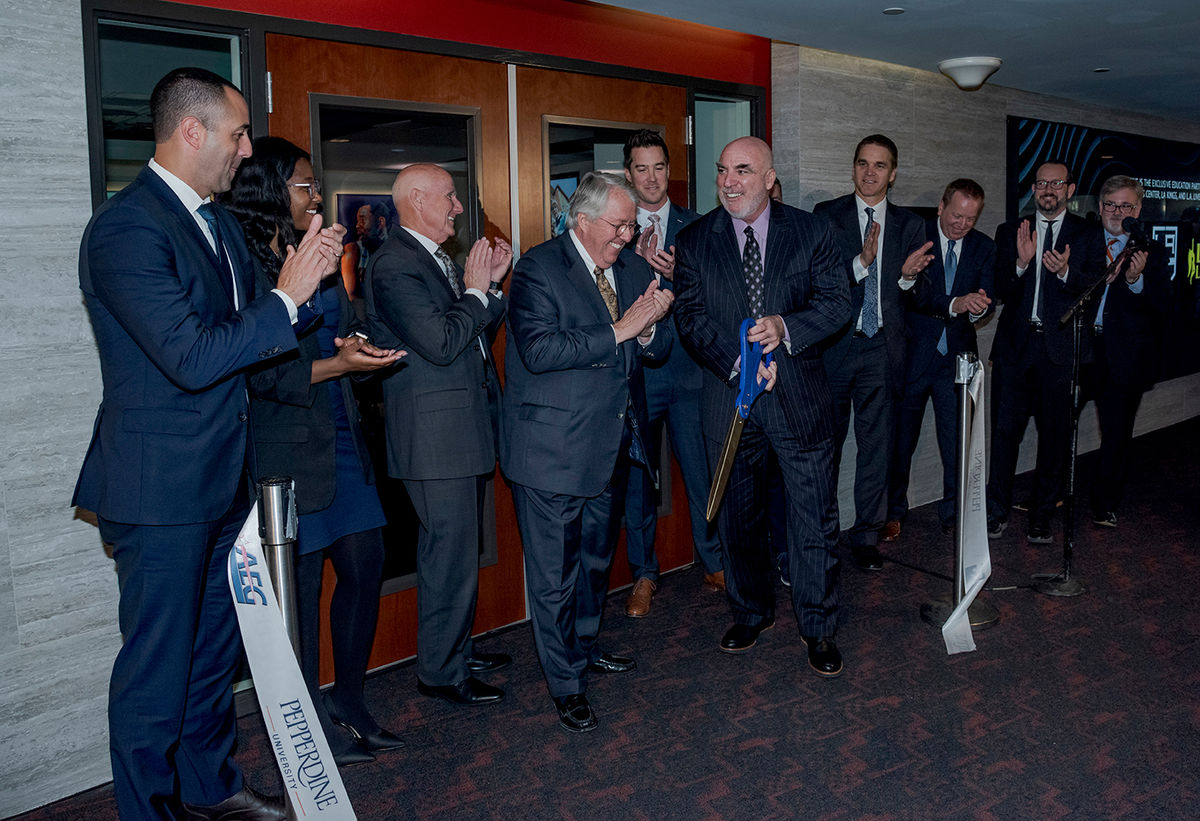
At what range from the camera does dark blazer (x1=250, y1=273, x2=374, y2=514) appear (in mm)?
2617

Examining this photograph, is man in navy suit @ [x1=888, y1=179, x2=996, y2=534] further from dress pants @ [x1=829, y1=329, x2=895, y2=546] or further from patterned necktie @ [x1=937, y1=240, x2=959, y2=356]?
dress pants @ [x1=829, y1=329, x2=895, y2=546]

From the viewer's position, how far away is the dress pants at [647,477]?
13.9 feet

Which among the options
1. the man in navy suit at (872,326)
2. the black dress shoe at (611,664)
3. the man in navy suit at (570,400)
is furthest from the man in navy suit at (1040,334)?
the man in navy suit at (570,400)

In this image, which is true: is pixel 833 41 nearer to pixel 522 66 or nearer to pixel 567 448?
pixel 522 66

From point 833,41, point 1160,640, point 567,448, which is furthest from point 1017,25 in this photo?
point 567,448

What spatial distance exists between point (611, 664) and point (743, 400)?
108cm

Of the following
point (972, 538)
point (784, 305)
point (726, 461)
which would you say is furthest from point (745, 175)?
point (972, 538)

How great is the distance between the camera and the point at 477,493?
333cm

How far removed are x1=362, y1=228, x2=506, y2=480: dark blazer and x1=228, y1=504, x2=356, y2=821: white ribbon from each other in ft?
3.98

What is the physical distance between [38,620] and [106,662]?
0.24m

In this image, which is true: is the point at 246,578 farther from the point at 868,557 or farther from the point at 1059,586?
the point at 1059,586

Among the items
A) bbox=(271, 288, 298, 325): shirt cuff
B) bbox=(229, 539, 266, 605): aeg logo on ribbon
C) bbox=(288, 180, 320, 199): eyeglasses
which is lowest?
bbox=(229, 539, 266, 605): aeg logo on ribbon

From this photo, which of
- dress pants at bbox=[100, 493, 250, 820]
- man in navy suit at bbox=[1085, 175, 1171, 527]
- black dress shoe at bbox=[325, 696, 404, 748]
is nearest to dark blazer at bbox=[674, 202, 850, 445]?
black dress shoe at bbox=[325, 696, 404, 748]

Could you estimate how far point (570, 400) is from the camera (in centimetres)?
308
